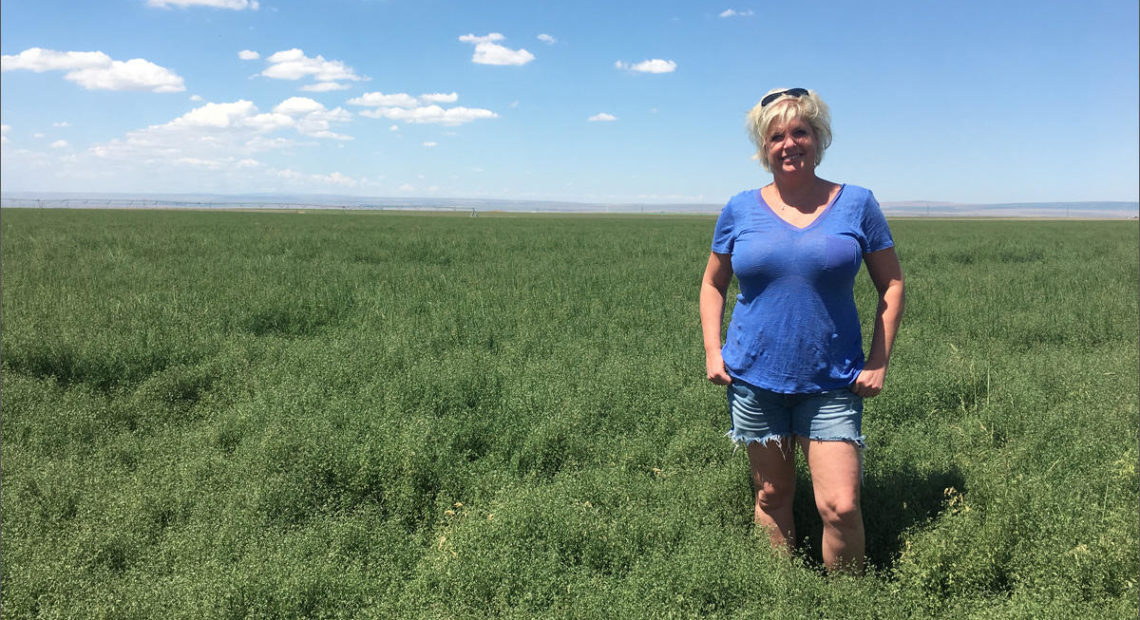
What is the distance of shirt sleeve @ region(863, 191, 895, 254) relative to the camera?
8.04 ft

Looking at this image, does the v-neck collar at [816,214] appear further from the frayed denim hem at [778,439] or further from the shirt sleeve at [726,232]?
the frayed denim hem at [778,439]

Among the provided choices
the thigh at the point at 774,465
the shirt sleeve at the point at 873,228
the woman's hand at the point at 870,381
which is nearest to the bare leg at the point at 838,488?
the thigh at the point at 774,465

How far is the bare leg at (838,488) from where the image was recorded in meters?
2.52

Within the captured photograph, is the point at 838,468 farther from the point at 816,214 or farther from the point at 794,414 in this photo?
the point at 816,214

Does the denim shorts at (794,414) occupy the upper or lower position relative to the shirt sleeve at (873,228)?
lower

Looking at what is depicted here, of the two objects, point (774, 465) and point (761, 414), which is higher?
point (761, 414)

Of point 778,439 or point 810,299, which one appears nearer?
point 810,299

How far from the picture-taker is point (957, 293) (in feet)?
30.6

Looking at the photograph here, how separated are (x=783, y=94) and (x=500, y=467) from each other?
2.76m

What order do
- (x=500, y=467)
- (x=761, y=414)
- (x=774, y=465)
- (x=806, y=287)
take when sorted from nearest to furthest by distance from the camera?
(x=806, y=287), (x=761, y=414), (x=774, y=465), (x=500, y=467)

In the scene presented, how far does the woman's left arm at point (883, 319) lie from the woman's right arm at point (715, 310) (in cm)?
55

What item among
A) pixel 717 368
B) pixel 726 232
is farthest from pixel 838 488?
A: pixel 726 232

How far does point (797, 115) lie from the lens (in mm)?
2453

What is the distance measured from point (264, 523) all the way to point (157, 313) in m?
4.90
